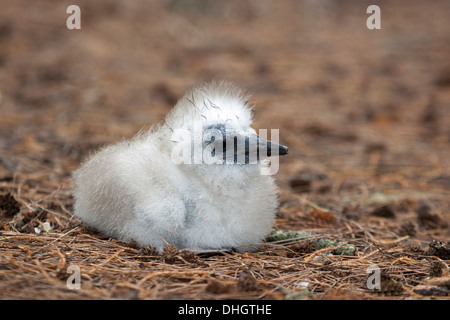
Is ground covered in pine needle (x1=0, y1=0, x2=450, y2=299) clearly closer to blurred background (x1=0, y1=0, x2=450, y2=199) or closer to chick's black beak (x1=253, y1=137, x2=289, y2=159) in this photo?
blurred background (x1=0, y1=0, x2=450, y2=199)

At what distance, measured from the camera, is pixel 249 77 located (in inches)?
359

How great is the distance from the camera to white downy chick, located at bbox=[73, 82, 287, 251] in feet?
10.2

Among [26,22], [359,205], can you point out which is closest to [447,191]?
[359,205]

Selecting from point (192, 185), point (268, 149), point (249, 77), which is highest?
point (249, 77)

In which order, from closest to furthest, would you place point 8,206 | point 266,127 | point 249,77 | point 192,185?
point 192,185 → point 8,206 → point 266,127 → point 249,77

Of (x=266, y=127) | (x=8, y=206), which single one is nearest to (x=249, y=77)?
(x=266, y=127)

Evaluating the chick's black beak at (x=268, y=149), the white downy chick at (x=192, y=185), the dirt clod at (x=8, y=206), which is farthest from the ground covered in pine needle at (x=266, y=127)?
the chick's black beak at (x=268, y=149)

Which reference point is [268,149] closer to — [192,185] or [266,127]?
[192,185]

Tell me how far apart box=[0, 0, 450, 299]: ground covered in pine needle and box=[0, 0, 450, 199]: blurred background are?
0.04 metres

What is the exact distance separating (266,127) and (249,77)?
2477 mm

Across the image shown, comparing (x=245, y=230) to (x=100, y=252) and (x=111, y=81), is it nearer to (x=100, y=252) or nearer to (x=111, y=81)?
(x=100, y=252)

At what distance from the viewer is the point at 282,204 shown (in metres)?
4.82

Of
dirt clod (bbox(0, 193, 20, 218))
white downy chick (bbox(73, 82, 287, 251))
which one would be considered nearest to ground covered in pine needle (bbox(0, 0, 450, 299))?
dirt clod (bbox(0, 193, 20, 218))
